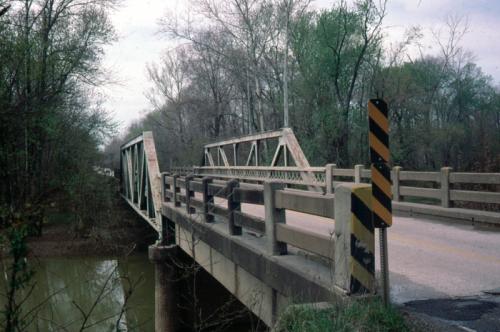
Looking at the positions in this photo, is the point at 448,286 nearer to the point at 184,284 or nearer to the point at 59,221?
the point at 184,284

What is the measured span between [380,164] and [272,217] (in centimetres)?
194

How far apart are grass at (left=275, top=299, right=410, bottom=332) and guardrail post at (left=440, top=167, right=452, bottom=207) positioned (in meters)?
8.32

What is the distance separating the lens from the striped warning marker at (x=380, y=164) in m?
4.85

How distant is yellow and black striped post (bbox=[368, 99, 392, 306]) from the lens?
15.7ft

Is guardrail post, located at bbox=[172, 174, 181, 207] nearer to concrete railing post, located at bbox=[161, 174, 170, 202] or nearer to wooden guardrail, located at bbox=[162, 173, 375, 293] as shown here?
concrete railing post, located at bbox=[161, 174, 170, 202]

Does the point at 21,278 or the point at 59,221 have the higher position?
the point at 21,278

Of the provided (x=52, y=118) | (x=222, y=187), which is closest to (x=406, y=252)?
(x=222, y=187)

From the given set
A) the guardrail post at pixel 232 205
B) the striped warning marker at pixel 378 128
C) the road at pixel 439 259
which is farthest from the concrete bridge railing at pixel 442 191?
the striped warning marker at pixel 378 128

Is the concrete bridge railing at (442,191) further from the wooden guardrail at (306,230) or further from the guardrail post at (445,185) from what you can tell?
the wooden guardrail at (306,230)

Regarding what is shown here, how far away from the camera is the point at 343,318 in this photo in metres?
4.19

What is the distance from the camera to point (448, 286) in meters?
5.88

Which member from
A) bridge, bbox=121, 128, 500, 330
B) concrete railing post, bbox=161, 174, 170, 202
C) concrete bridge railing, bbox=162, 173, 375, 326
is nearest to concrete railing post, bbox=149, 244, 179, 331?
bridge, bbox=121, 128, 500, 330

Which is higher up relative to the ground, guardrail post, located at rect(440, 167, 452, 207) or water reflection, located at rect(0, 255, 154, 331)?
guardrail post, located at rect(440, 167, 452, 207)

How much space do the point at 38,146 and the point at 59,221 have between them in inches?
370
